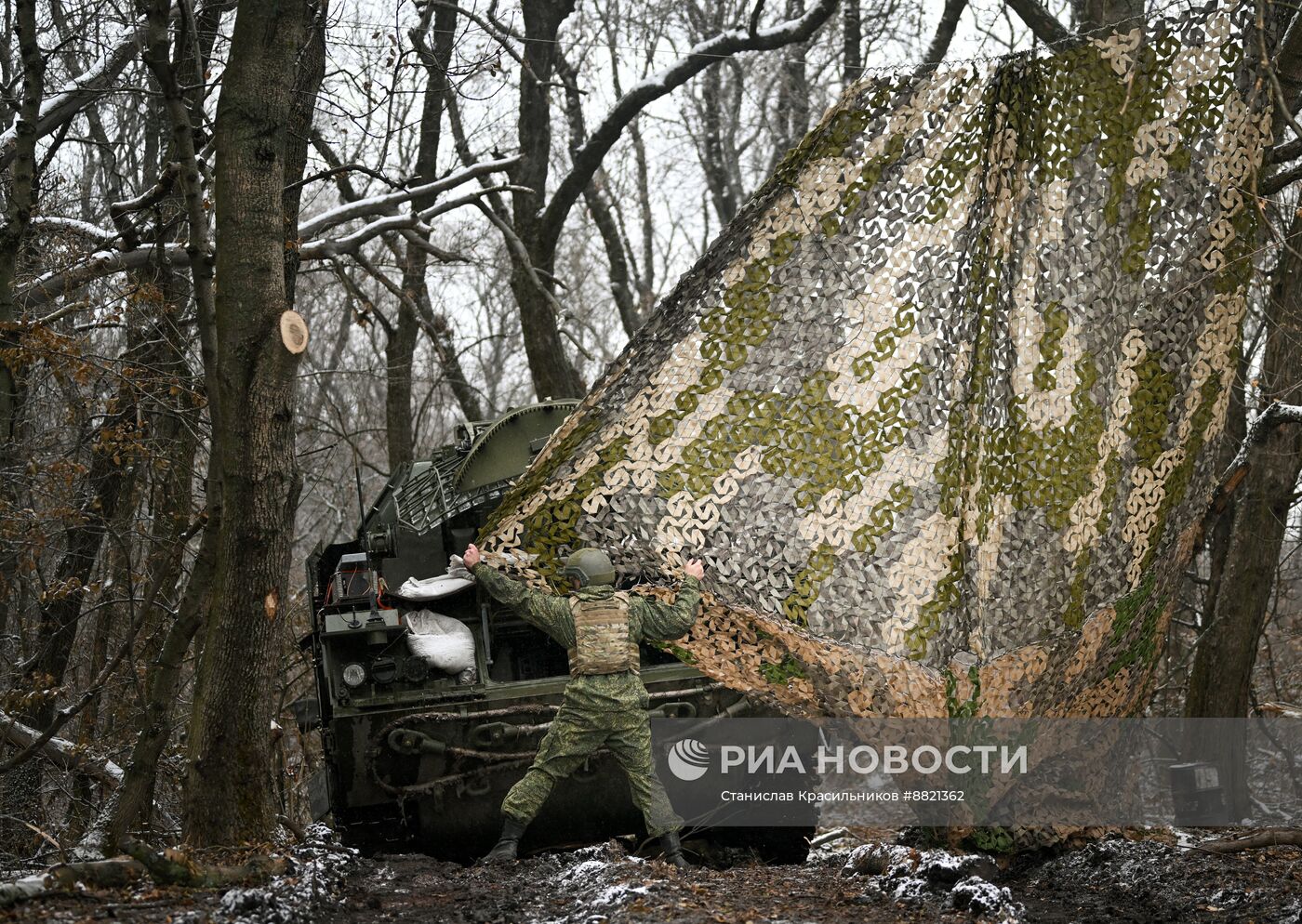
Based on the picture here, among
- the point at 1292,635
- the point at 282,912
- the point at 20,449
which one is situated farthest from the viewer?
the point at 1292,635

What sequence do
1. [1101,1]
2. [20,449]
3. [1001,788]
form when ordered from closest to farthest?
[1001,788], [1101,1], [20,449]

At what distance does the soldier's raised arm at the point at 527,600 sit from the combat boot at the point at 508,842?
1.00 meters

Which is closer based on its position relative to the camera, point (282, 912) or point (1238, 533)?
point (282, 912)

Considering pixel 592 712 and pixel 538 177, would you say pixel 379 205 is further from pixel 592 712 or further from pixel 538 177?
pixel 538 177

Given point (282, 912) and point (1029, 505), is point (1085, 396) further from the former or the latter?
point (282, 912)

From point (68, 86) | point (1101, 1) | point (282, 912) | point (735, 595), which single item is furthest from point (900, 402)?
point (68, 86)

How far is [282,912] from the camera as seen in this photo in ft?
16.1

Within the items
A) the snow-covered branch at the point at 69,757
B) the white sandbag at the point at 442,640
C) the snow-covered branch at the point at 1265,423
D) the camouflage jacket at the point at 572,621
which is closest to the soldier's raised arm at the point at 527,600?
the camouflage jacket at the point at 572,621

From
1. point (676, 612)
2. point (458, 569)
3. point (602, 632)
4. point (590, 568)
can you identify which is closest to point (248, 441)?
point (458, 569)

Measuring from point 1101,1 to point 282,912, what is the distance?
807 cm

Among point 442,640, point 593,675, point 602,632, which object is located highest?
point 602,632

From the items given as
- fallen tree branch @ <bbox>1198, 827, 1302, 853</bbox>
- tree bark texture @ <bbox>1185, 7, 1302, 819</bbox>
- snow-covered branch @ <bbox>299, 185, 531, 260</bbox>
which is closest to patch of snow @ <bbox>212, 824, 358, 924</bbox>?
fallen tree branch @ <bbox>1198, 827, 1302, 853</bbox>

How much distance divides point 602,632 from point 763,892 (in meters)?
1.54

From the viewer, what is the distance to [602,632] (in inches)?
260
